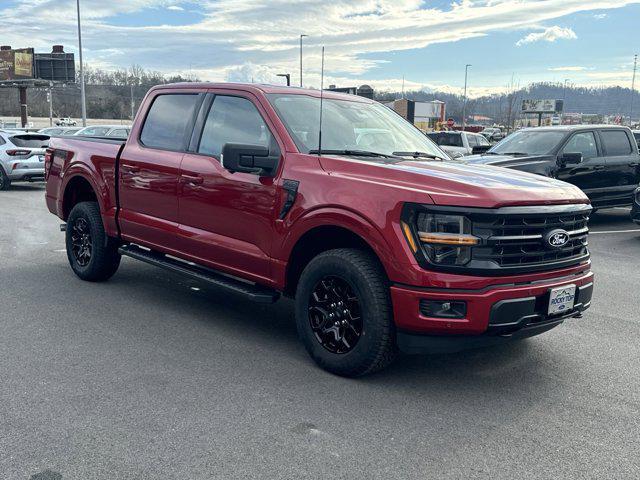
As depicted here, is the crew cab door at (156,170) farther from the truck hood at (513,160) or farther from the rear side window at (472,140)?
the rear side window at (472,140)

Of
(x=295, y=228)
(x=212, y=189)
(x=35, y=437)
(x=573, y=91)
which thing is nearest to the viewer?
(x=35, y=437)

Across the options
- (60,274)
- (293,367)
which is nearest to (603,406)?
(293,367)

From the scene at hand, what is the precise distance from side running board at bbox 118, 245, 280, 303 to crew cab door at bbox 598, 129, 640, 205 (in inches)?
345

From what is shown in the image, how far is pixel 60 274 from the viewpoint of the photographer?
7258mm

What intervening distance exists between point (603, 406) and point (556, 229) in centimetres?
113

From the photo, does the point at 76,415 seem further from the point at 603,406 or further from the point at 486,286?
the point at 603,406

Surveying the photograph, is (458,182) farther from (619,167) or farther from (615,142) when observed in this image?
(615,142)

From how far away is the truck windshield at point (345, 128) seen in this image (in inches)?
191

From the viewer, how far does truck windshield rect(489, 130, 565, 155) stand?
1138 cm

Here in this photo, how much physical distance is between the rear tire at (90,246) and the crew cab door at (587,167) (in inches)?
310

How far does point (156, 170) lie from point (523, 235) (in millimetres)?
3308

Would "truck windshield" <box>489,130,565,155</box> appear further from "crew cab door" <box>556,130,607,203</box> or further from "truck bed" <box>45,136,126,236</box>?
"truck bed" <box>45,136,126,236</box>

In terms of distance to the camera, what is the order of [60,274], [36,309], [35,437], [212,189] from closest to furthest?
[35,437] → [212,189] → [36,309] → [60,274]

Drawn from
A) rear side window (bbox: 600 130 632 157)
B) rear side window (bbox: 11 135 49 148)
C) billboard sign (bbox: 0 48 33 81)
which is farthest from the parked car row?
billboard sign (bbox: 0 48 33 81)
